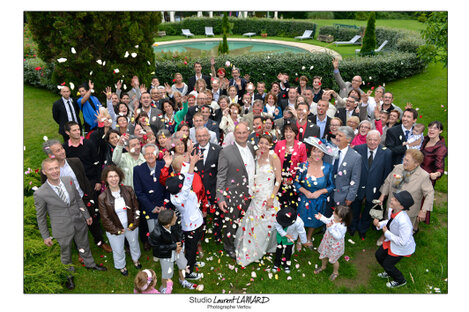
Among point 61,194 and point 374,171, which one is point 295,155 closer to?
point 374,171

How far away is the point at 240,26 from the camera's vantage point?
35625 mm

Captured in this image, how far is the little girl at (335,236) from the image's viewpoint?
488 centimetres

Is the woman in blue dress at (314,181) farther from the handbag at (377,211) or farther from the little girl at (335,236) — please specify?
the handbag at (377,211)

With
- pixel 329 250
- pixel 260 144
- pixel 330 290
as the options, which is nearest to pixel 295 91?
pixel 260 144

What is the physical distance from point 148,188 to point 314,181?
112 inches

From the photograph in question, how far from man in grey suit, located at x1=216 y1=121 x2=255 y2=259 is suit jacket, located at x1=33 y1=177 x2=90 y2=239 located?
2303 mm

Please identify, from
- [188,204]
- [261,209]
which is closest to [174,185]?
[188,204]

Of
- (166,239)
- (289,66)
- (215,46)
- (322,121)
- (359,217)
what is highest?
(215,46)

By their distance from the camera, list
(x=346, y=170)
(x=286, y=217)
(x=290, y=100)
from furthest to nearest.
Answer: (x=290, y=100) < (x=346, y=170) < (x=286, y=217)

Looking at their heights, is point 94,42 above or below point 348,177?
above

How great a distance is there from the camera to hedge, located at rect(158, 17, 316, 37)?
34.1m

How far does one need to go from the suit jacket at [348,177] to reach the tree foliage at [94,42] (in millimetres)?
6651

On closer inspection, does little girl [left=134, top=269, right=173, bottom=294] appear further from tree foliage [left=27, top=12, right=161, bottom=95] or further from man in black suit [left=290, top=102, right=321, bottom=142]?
tree foliage [left=27, top=12, right=161, bottom=95]

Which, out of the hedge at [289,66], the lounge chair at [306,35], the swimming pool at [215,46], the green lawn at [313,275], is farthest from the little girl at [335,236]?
the lounge chair at [306,35]
